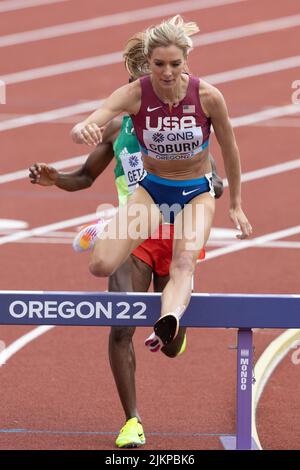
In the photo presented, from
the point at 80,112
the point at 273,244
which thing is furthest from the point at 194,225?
the point at 80,112

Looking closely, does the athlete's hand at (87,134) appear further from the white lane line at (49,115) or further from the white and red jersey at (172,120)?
the white lane line at (49,115)

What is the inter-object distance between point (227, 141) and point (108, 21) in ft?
44.9

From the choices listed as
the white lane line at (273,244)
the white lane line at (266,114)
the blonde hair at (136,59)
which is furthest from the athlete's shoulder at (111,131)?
the white lane line at (266,114)

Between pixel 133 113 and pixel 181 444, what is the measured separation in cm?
197

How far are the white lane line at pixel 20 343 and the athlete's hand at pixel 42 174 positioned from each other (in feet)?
6.92

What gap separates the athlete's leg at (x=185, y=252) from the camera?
20.1 feet

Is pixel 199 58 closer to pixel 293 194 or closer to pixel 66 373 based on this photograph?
pixel 293 194

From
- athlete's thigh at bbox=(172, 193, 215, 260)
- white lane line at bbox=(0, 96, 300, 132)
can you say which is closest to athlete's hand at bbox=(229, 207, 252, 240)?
athlete's thigh at bbox=(172, 193, 215, 260)

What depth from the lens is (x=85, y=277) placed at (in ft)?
35.1

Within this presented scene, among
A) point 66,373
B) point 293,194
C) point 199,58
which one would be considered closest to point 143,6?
point 199,58

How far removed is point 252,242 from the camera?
11.8 metres

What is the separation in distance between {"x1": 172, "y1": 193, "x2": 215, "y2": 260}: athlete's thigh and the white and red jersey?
0.34 m

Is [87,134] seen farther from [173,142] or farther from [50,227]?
[50,227]

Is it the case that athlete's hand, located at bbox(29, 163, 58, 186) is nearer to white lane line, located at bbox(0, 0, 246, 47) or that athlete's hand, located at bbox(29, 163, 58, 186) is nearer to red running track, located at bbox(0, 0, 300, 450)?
red running track, located at bbox(0, 0, 300, 450)
